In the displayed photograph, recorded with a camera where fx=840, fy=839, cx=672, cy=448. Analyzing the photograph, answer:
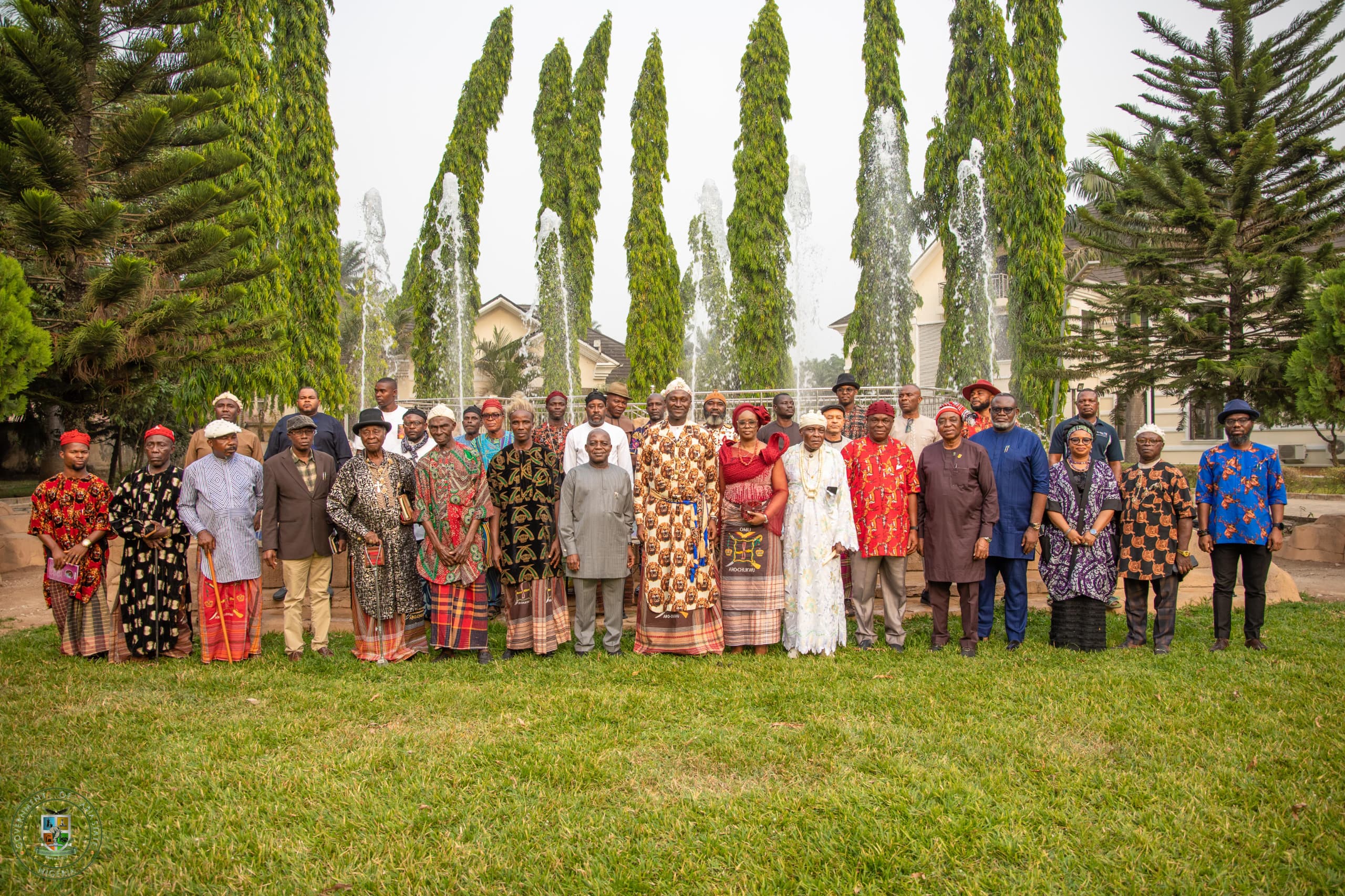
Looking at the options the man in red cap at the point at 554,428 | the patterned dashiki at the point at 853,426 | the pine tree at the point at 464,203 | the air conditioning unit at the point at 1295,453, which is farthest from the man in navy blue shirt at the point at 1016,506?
the air conditioning unit at the point at 1295,453

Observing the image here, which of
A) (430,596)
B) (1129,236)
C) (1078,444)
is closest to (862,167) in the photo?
(1129,236)

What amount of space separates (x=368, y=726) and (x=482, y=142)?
60.4ft

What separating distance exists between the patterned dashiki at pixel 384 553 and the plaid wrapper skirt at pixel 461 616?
9.6 inches

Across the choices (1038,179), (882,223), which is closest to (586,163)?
(882,223)

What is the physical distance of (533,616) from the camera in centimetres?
547

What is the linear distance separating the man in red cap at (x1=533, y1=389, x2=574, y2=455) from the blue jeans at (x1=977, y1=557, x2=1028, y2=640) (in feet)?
10.8

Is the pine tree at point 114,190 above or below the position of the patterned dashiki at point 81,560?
above

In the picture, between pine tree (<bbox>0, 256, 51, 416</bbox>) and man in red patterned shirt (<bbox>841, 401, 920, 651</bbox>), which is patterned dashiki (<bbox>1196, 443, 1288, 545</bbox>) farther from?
pine tree (<bbox>0, 256, 51, 416</bbox>)

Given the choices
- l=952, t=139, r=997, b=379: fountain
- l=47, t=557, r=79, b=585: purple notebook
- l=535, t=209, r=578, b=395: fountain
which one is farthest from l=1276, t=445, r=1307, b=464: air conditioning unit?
l=47, t=557, r=79, b=585: purple notebook

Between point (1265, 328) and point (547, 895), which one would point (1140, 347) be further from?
point (547, 895)

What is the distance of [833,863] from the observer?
275 cm

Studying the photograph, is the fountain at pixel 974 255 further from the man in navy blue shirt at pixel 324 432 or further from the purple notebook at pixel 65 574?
the purple notebook at pixel 65 574

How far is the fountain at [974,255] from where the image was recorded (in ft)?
55.3

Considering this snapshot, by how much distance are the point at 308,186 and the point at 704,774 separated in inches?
549
